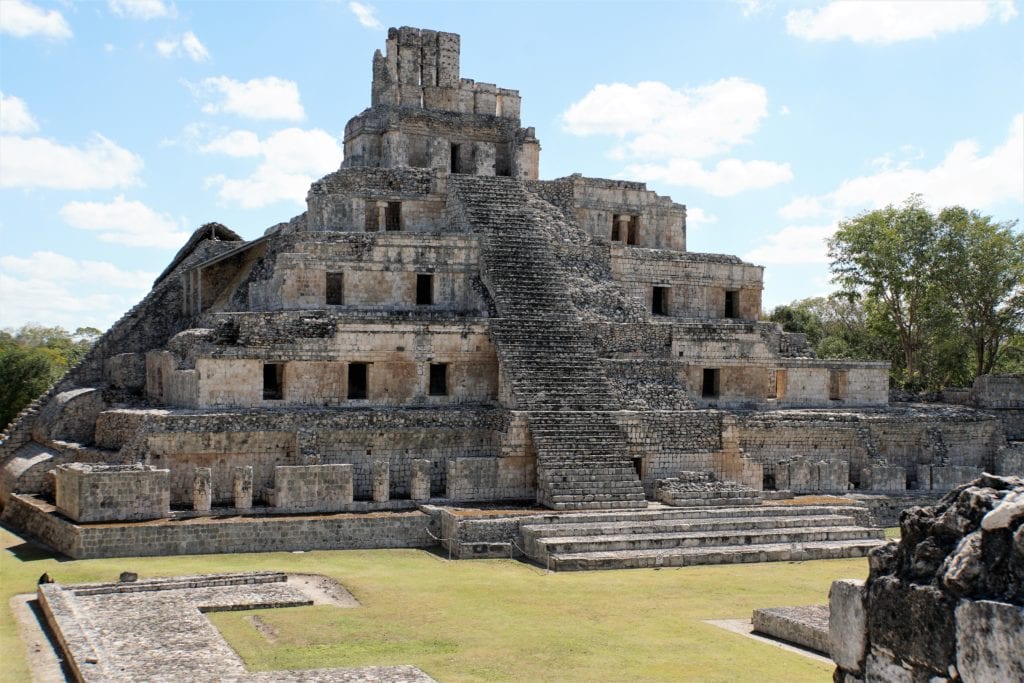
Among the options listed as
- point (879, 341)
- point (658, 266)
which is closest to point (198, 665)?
point (658, 266)

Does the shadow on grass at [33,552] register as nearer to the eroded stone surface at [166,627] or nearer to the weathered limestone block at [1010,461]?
the eroded stone surface at [166,627]

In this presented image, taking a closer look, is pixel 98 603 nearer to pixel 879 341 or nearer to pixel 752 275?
pixel 752 275

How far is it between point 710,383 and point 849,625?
19.7 m

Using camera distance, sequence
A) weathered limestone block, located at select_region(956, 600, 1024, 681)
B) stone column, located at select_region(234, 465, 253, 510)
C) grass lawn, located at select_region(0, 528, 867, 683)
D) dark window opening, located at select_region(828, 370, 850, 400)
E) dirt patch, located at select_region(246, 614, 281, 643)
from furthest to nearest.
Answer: dark window opening, located at select_region(828, 370, 850, 400) → stone column, located at select_region(234, 465, 253, 510) → dirt patch, located at select_region(246, 614, 281, 643) → grass lawn, located at select_region(0, 528, 867, 683) → weathered limestone block, located at select_region(956, 600, 1024, 681)

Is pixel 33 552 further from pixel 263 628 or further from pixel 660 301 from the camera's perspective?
pixel 660 301

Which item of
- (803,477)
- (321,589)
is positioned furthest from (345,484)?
(803,477)

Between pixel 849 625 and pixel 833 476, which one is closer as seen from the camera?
pixel 849 625

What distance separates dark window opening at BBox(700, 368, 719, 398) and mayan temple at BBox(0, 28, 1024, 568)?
101 millimetres

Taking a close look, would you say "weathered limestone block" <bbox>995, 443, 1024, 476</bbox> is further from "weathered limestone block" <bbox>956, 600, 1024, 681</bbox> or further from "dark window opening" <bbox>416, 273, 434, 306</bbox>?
"weathered limestone block" <bbox>956, 600, 1024, 681</bbox>

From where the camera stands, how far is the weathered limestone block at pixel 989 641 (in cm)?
493

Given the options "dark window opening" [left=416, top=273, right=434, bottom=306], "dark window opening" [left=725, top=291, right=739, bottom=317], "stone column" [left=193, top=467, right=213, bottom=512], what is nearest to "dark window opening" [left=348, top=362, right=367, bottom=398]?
"dark window opening" [left=416, top=273, right=434, bottom=306]

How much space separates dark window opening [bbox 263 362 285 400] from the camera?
21875 millimetres

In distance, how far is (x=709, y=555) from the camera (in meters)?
18.1

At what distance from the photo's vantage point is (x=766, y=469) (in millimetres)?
24016
